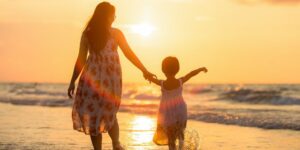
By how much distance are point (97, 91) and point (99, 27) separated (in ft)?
2.46

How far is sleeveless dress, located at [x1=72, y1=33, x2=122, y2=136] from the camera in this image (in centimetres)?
653

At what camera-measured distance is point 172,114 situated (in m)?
7.29

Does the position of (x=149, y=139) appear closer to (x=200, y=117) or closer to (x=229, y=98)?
(x=200, y=117)

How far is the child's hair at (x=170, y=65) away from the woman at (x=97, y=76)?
720 millimetres

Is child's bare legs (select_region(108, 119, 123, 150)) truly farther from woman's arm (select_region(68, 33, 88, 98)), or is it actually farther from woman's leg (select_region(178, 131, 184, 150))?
woman's leg (select_region(178, 131, 184, 150))

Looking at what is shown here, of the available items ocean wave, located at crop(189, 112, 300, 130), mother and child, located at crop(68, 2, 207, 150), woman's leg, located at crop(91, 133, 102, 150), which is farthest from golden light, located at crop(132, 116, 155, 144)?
mother and child, located at crop(68, 2, 207, 150)

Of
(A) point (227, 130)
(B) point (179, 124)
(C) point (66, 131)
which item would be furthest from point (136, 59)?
(A) point (227, 130)

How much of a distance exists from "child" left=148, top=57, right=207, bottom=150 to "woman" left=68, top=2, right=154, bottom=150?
0.71 m

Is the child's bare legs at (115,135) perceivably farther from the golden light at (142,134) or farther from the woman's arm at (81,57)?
the golden light at (142,134)

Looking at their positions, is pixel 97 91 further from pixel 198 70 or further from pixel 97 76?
pixel 198 70

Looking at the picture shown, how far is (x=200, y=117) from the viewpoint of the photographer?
17938 millimetres

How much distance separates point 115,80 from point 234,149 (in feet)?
12.1

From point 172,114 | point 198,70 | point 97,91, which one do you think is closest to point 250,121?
point 172,114

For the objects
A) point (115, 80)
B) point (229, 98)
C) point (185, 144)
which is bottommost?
point (229, 98)
